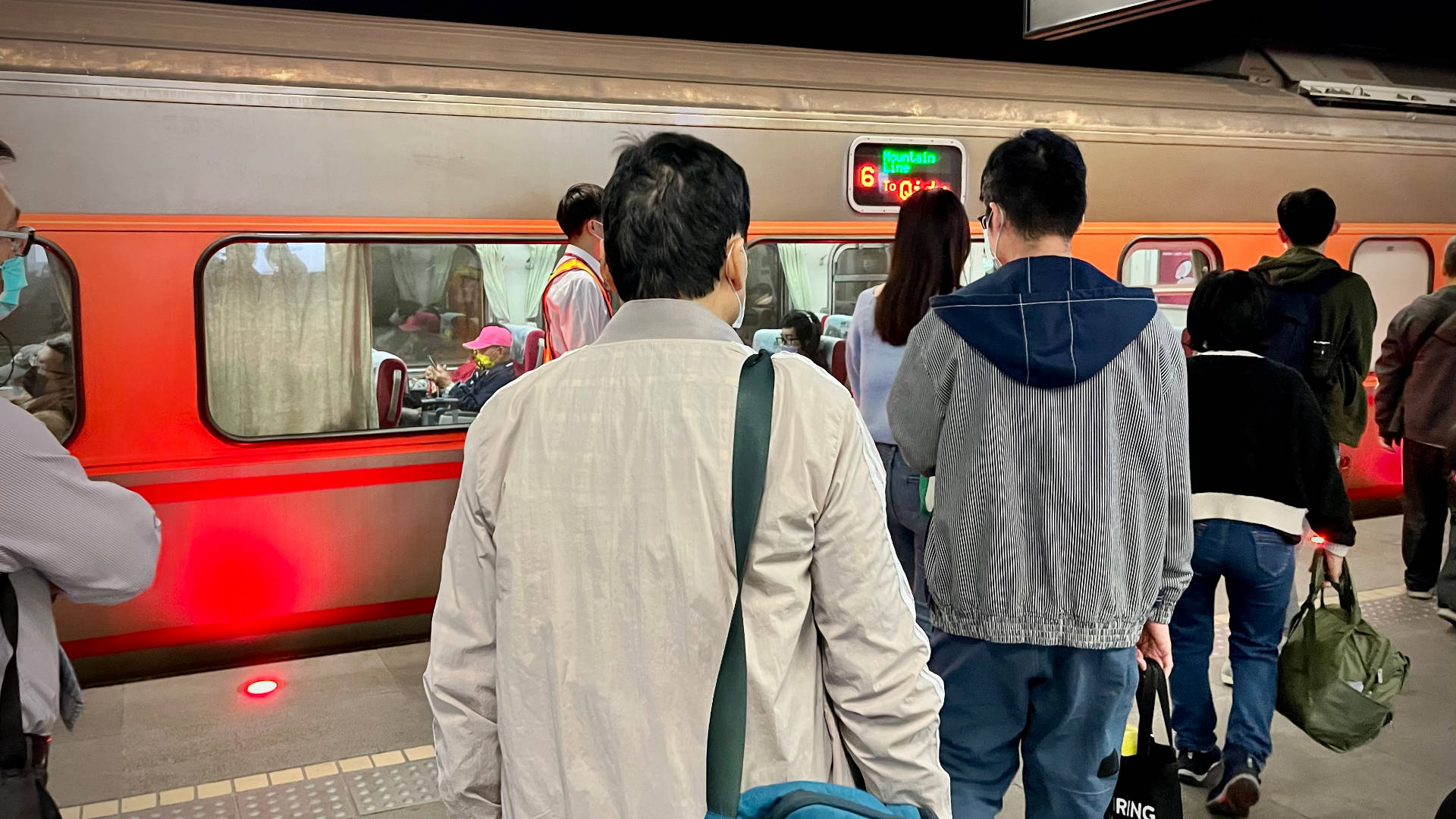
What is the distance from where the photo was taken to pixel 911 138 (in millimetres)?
5512

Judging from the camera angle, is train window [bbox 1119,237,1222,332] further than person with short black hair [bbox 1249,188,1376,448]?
Yes

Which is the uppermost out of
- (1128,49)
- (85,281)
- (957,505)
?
(1128,49)

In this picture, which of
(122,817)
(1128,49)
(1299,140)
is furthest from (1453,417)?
(1128,49)

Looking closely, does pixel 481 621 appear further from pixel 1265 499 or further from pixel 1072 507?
pixel 1265 499

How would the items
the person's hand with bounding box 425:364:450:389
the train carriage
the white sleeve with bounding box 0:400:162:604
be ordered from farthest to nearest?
the person's hand with bounding box 425:364:450:389, the train carriage, the white sleeve with bounding box 0:400:162:604

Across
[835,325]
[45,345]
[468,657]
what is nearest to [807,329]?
[835,325]

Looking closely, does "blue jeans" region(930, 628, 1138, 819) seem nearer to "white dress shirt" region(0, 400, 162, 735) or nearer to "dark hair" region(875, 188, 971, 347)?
"dark hair" region(875, 188, 971, 347)

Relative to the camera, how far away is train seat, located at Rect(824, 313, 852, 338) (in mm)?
5480

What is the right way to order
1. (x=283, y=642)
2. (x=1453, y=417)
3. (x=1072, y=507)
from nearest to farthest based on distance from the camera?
(x=1072, y=507) < (x=283, y=642) < (x=1453, y=417)

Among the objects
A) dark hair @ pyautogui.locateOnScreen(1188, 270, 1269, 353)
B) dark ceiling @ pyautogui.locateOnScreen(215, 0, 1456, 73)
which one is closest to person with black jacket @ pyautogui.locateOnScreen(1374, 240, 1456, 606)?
dark hair @ pyautogui.locateOnScreen(1188, 270, 1269, 353)

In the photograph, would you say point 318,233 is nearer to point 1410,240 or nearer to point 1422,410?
point 1422,410

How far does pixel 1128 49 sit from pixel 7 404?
556 inches

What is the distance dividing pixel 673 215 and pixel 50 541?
1346 millimetres

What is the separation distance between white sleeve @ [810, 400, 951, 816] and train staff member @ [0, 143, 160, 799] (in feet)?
4.56
